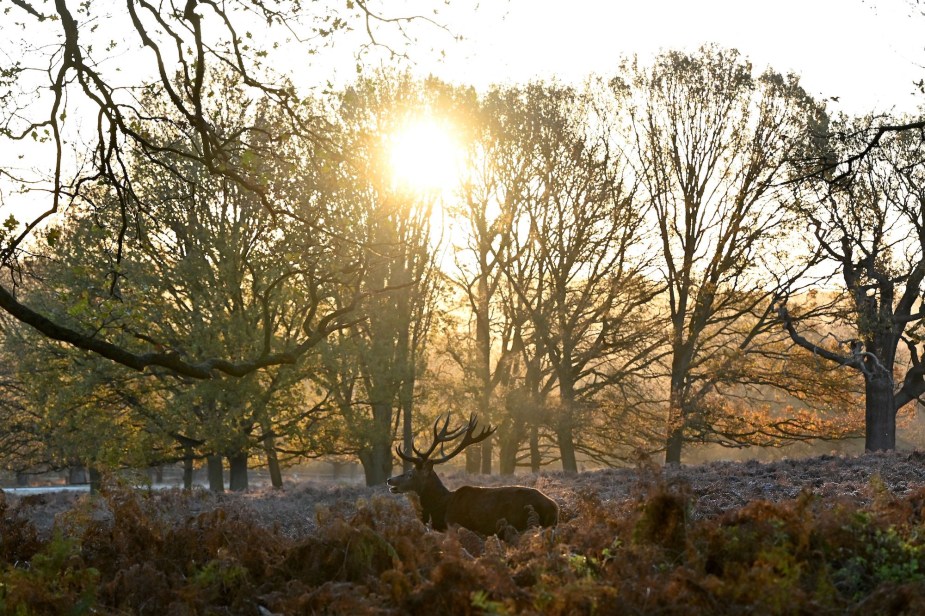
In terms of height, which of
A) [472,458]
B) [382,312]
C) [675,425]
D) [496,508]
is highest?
[382,312]

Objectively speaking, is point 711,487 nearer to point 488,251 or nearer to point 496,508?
point 496,508

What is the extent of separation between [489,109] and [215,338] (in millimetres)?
11603

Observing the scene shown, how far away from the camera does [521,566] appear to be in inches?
273

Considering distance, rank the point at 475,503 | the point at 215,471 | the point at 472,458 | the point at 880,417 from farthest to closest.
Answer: the point at 472,458 < the point at 215,471 < the point at 880,417 < the point at 475,503

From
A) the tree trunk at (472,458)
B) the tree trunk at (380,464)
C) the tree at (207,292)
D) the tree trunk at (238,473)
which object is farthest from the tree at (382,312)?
the tree trunk at (472,458)

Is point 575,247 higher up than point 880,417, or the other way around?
point 575,247

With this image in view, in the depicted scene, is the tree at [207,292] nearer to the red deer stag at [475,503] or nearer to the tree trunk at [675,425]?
the tree trunk at [675,425]

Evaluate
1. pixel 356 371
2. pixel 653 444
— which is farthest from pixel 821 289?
pixel 356 371

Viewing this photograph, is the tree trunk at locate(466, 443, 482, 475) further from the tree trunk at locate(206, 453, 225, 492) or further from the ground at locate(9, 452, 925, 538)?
the ground at locate(9, 452, 925, 538)

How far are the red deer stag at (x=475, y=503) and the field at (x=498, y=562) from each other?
2277 mm

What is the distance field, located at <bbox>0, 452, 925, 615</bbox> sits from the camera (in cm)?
572

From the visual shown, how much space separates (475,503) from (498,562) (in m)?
6.03

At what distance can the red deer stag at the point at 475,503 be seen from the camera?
11734mm

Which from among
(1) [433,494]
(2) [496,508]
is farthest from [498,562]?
(1) [433,494]
